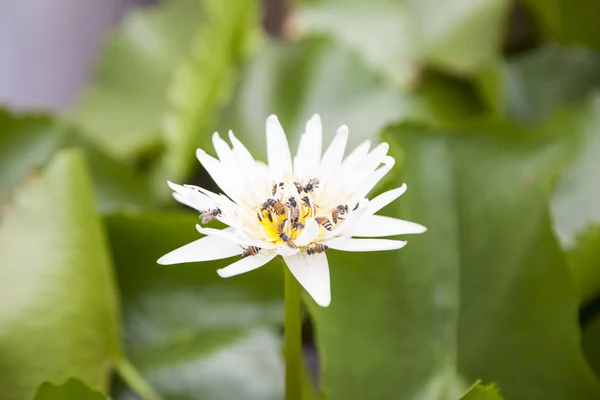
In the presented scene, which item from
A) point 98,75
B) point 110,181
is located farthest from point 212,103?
point 98,75

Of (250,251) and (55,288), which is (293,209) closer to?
(250,251)

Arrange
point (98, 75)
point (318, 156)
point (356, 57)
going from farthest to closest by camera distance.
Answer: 1. point (98, 75)
2. point (356, 57)
3. point (318, 156)

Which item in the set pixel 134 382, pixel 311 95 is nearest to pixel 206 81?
pixel 311 95

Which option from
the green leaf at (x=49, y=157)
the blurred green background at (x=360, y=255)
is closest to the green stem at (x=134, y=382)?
the blurred green background at (x=360, y=255)

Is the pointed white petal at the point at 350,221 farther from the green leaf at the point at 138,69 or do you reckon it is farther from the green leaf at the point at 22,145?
the green leaf at the point at 138,69

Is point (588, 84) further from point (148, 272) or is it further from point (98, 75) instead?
point (98, 75)
